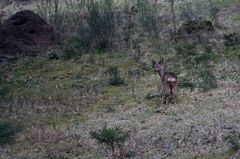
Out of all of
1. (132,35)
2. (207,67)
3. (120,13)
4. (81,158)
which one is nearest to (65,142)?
(81,158)

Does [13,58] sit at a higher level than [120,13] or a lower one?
lower

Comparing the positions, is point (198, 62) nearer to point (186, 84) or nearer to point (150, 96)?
point (186, 84)

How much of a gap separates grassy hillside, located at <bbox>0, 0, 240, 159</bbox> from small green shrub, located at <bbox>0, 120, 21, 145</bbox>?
29mm

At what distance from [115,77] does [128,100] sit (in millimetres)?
1606

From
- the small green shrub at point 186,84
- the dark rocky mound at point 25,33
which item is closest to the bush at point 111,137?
the small green shrub at point 186,84

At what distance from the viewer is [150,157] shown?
8281mm

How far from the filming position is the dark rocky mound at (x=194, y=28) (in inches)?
639

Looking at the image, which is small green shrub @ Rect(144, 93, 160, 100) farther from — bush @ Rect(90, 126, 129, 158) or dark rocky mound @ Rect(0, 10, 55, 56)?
dark rocky mound @ Rect(0, 10, 55, 56)

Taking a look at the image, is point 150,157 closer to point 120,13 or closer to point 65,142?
point 65,142

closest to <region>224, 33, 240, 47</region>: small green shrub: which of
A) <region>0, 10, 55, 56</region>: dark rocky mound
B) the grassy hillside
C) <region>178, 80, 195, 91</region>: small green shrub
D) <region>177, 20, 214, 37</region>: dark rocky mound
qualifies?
the grassy hillside

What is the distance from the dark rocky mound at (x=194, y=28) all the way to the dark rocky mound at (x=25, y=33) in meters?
4.04

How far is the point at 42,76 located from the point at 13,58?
2.34 meters

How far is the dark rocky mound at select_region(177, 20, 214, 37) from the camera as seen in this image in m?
16.2

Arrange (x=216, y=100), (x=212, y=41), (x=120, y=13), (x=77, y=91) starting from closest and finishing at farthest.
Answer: (x=216, y=100) → (x=77, y=91) → (x=212, y=41) → (x=120, y=13)
